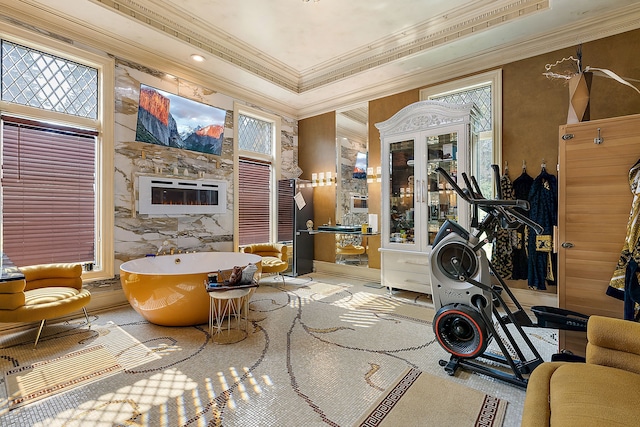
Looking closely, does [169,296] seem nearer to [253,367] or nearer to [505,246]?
[253,367]

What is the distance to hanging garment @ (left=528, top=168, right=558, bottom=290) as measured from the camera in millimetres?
3514

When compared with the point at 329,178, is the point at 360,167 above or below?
above

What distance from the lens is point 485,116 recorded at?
4.22 m

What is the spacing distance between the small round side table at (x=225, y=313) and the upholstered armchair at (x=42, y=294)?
1314 mm

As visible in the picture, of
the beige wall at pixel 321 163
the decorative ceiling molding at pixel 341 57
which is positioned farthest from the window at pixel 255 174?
the decorative ceiling molding at pixel 341 57

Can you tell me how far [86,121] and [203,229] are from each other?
6.59 feet

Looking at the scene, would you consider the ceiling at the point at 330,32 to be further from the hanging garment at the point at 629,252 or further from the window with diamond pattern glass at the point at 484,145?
the hanging garment at the point at 629,252

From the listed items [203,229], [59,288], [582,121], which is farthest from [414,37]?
[59,288]

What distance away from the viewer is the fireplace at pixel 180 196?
410 cm

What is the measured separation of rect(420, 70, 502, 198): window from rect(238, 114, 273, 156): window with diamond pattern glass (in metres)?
3.16

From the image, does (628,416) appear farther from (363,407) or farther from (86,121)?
(86,121)

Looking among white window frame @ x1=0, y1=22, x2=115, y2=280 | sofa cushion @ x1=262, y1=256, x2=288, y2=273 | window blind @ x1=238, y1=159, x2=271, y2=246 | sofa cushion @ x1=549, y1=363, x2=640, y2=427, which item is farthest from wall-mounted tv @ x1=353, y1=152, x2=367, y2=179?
sofa cushion @ x1=549, y1=363, x2=640, y2=427

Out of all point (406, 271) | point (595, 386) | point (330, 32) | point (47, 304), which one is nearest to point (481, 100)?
point (330, 32)

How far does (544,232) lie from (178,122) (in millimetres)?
5025
